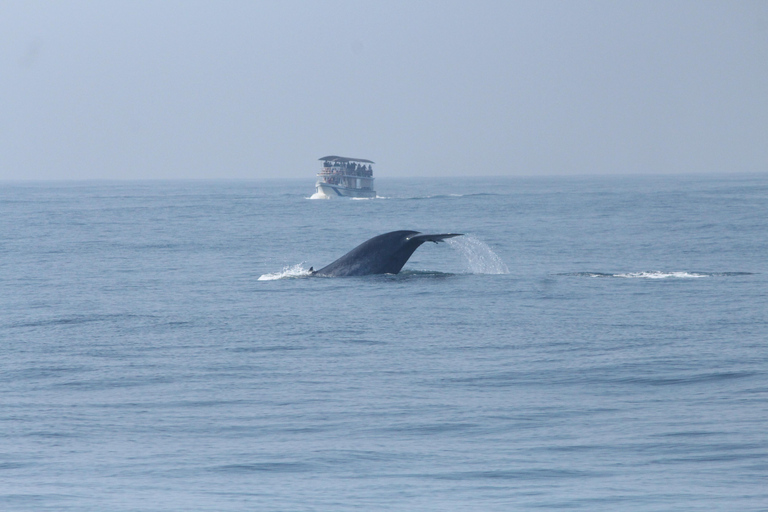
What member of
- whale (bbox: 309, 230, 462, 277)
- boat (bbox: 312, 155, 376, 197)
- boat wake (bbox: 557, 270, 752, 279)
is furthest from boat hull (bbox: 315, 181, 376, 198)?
whale (bbox: 309, 230, 462, 277)

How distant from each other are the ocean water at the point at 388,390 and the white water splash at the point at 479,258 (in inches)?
37.0

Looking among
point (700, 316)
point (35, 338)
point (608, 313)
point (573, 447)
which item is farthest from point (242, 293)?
point (573, 447)

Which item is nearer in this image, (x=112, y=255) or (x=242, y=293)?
(x=242, y=293)

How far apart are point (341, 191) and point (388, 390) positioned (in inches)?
3956

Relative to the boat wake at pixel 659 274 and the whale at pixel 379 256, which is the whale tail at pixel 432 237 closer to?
the whale at pixel 379 256

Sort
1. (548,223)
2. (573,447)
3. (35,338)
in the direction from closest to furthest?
(573,447)
(35,338)
(548,223)

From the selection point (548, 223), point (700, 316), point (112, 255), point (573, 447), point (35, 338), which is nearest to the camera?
point (573, 447)

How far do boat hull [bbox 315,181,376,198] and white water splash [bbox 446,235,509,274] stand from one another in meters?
63.5

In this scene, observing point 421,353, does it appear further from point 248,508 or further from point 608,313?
point 248,508

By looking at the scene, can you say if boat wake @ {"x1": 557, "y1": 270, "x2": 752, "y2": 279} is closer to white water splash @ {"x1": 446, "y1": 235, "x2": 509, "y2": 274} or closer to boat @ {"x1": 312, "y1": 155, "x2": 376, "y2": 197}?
white water splash @ {"x1": 446, "y1": 235, "x2": 509, "y2": 274}

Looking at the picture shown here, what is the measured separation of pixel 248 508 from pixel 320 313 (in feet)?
43.2

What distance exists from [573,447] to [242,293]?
16635 mm

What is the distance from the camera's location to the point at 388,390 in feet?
49.4

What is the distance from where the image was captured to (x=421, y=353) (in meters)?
18.1
